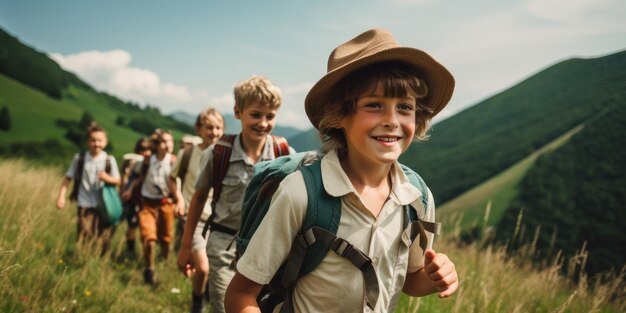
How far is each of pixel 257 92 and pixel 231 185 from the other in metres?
0.80

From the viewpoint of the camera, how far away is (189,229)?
9.28 feet

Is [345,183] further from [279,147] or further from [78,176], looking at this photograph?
[78,176]

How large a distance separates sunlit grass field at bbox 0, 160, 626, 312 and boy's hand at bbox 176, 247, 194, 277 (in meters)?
0.92

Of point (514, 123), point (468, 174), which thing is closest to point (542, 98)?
point (514, 123)

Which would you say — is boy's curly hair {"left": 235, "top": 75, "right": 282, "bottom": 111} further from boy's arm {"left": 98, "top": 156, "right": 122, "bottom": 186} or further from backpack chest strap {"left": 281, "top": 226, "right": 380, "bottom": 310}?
boy's arm {"left": 98, "top": 156, "right": 122, "bottom": 186}

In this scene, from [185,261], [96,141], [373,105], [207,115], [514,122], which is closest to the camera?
[373,105]

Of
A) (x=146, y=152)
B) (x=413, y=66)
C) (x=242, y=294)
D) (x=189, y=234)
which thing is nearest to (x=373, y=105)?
(x=413, y=66)

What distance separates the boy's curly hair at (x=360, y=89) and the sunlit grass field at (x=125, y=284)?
1.28 m

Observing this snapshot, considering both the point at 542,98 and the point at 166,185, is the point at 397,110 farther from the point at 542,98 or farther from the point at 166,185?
the point at 542,98

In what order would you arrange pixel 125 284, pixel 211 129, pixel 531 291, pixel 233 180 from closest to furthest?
pixel 233 180, pixel 531 291, pixel 125 284, pixel 211 129

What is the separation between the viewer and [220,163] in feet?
9.58

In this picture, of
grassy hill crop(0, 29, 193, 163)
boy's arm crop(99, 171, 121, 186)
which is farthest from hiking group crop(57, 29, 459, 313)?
grassy hill crop(0, 29, 193, 163)

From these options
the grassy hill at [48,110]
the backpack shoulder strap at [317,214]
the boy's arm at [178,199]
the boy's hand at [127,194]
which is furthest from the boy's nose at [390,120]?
the grassy hill at [48,110]

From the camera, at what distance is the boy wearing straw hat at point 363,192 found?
4.33ft
